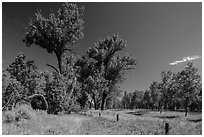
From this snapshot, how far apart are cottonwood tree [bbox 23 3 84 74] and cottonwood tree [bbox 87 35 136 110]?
483 inches

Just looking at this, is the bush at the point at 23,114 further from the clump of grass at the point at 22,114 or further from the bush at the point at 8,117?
the bush at the point at 8,117

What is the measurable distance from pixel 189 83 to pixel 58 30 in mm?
25147

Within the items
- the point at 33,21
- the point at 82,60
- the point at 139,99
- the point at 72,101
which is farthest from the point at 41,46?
the point at 139,99

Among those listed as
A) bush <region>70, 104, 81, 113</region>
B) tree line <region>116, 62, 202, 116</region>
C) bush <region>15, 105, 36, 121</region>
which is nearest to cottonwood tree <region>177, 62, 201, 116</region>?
tree line <region>116, 62, 202, 116</region>

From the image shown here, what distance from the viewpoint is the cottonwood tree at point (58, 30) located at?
22.4 m

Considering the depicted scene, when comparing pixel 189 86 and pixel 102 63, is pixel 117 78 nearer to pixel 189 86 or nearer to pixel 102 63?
pixel 102 63

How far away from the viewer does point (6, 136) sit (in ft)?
32.7

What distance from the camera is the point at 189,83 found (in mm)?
36125

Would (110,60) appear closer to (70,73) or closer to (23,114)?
(70,73)

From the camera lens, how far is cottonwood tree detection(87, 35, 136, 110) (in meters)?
36.0

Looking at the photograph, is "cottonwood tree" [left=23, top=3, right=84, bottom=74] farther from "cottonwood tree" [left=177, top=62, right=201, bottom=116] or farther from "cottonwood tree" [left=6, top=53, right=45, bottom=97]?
"cottonwood tree" [left=177, top=62, right=201, bottom=116]

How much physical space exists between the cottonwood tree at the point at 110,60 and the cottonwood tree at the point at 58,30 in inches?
483

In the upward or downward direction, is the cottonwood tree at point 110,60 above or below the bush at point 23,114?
above

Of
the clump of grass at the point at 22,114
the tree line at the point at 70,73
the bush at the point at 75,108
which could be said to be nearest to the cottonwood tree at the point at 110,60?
the tree line at the point at 70,73
